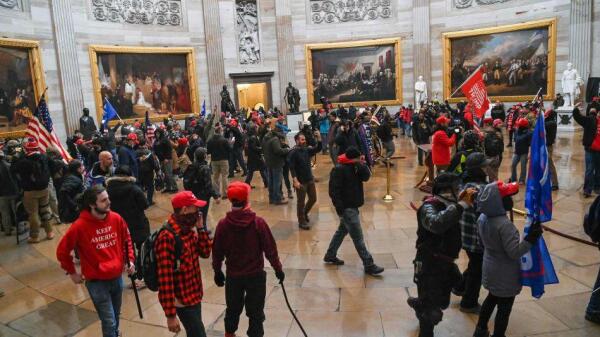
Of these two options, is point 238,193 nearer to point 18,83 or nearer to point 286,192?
point 286,192

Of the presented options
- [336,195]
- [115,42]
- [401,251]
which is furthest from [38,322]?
Result: [115,42]

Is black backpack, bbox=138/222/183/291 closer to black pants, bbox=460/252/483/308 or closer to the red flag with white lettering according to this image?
black pants, bbox=460/252/483/308

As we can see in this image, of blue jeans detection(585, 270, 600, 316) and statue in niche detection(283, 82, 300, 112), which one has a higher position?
statue in niche detection(283, 82, 300, 112)

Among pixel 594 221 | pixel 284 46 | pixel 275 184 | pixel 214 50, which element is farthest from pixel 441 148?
pixel 284 46

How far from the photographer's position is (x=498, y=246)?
3.84m

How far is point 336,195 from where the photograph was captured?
5.79 metres

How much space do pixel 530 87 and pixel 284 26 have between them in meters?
13.0

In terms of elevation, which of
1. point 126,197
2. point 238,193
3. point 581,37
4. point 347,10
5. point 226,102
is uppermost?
point 347,10

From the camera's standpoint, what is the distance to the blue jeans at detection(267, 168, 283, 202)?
383 inches

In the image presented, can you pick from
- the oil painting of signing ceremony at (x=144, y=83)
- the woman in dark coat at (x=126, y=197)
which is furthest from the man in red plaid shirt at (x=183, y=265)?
the oil painting of signing ceremony at (x=144, y=83)

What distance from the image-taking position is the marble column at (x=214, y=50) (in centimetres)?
2381

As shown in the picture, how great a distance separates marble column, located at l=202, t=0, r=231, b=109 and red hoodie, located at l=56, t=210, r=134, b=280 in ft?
67.0

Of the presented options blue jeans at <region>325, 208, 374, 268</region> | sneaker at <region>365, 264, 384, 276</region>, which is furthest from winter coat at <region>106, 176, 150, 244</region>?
sneaker at <region>365, 264, 384, 276</region>

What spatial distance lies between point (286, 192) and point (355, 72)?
15.9 m
